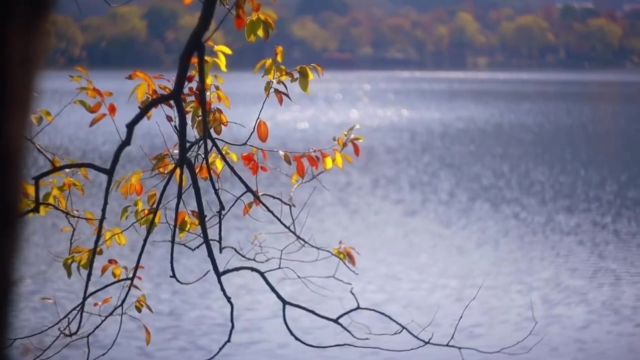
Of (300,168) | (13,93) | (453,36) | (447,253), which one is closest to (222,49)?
(300,168)

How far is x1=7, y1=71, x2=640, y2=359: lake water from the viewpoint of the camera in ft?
28.7

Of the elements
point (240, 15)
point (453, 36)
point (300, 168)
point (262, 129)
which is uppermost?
point (453, 36)

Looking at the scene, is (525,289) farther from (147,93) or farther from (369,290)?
(147,93)

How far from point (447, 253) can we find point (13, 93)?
10814 millimetres

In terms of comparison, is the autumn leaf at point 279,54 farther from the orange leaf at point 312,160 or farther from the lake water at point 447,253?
the lake water at point 447,253

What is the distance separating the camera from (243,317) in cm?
923

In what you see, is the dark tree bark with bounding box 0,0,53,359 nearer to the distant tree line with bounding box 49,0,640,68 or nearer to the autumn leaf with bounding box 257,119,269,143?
the autumn leaf with bounding box 257,119,269,143

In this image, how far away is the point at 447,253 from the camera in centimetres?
1225

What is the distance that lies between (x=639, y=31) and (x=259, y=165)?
233 feet

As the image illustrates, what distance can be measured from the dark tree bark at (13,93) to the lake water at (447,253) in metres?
0.17

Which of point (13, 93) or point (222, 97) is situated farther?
point (222, 97)

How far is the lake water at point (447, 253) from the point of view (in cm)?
876

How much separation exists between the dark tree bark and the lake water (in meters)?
0.17

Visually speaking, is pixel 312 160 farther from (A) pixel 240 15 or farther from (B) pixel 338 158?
(A) pixel 240 15
